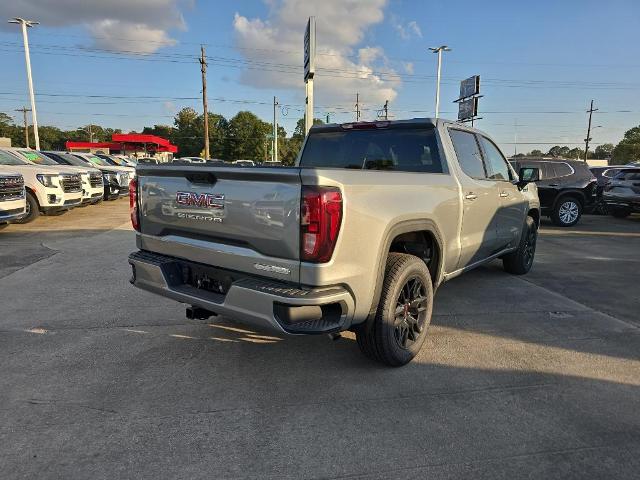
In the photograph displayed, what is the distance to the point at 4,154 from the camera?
11039mm

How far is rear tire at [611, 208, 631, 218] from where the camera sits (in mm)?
13616

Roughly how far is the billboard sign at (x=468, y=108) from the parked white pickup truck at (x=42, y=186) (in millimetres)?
22267

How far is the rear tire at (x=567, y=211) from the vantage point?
12328 millimetres

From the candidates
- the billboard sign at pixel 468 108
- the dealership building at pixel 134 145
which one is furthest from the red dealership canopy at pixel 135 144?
the billboard sign at pixel 468 108

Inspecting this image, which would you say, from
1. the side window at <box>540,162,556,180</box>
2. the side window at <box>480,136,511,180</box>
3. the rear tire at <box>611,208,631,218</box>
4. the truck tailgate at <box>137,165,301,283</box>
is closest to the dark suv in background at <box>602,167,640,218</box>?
the rear tire at <box>611,208,631,218</box>

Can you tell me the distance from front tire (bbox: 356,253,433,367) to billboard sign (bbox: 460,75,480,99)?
26.9 m

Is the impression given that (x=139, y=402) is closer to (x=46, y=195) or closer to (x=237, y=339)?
(x=237, y=339)

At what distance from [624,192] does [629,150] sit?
234 ft

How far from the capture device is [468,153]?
15.2ft

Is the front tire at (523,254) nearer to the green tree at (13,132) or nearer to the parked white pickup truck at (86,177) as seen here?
the parked white pickup truck at (86,177)

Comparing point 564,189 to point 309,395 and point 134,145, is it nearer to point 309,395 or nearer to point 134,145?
point 309,395

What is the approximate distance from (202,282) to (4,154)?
1068cm

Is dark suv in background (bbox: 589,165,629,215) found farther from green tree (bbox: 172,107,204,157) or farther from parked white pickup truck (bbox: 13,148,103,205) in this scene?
green tree (bbox: 172,107,204,157)

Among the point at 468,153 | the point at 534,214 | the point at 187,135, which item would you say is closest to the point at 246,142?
the point at 187,135
